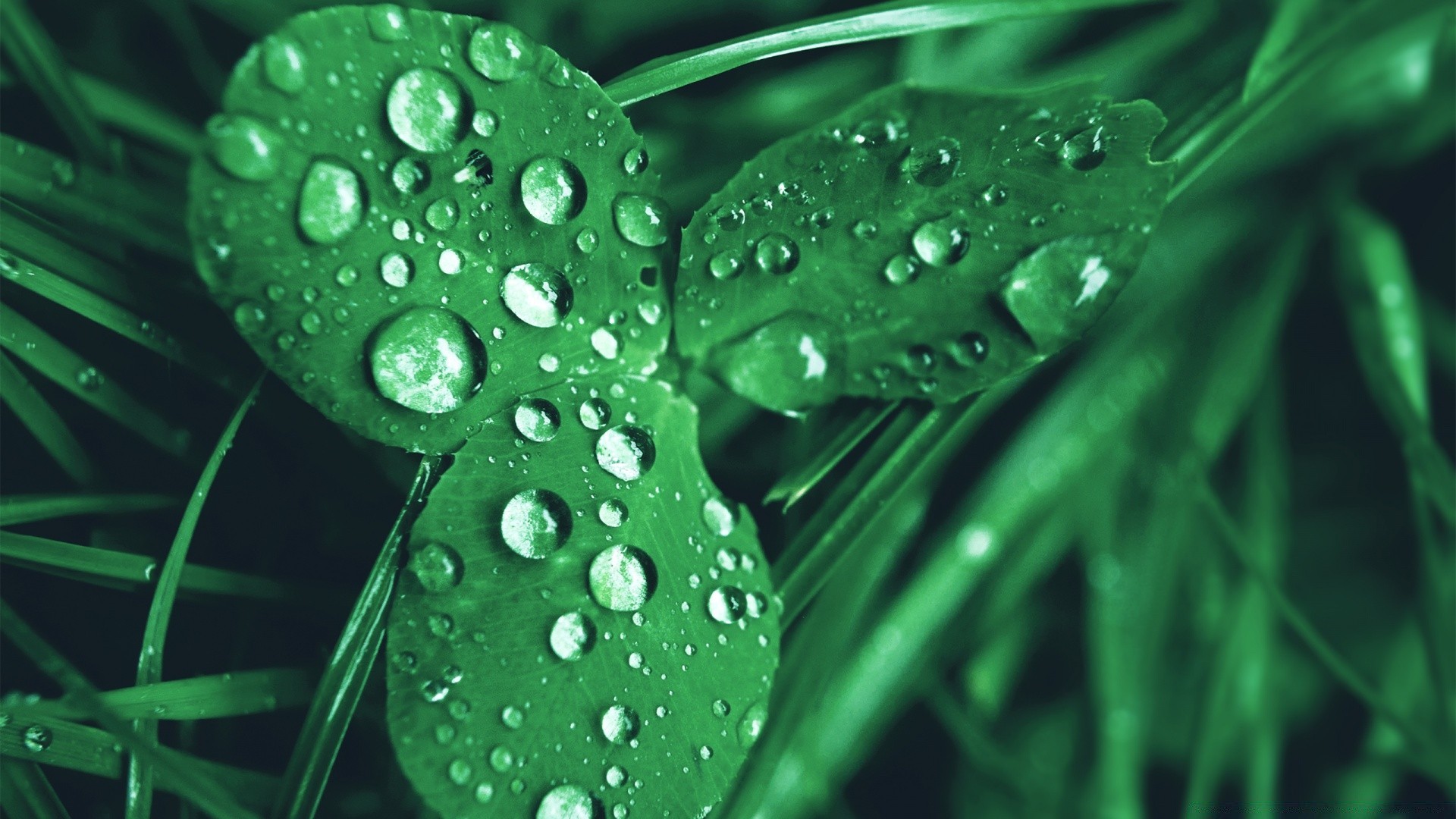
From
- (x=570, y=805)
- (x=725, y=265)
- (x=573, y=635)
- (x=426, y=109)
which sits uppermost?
(x=426, y=109)

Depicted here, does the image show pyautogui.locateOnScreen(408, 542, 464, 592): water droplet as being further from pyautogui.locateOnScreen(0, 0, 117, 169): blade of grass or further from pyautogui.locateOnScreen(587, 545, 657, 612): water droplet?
pyautogui.locateOnScreen(0, 0, 117, 169): blade of grass

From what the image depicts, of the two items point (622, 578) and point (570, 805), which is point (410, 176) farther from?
point (570, 805)

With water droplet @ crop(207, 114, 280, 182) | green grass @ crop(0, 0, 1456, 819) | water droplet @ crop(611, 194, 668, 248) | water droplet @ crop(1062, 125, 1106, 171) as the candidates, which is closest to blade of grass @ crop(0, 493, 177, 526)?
green grass @ crop(0, 0, 1456, 819)

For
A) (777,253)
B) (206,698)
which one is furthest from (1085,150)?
(206,698)

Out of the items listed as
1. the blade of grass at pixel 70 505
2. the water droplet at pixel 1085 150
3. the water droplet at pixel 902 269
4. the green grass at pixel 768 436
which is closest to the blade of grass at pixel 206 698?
the green grass at pixel 768 436

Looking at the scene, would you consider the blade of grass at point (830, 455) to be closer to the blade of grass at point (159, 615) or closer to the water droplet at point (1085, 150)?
the water droplet at point (1085, 150)
